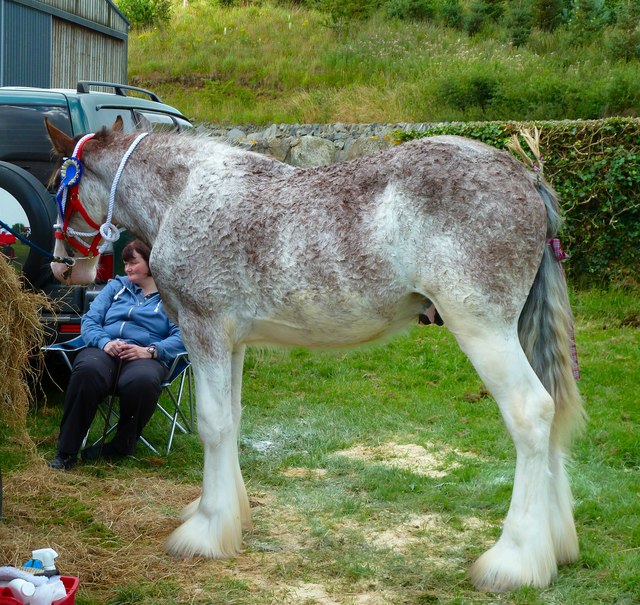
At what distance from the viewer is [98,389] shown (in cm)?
535

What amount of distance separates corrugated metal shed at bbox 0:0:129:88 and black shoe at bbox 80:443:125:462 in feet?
30.8

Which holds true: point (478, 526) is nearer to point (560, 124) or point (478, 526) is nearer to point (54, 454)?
point (54, 454)

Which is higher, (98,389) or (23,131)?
(23,131)

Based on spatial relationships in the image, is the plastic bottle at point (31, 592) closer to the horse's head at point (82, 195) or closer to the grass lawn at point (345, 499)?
the grass lawn at point (345, 499)

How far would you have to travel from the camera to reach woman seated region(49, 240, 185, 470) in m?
5.36

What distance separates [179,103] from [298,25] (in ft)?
20.5

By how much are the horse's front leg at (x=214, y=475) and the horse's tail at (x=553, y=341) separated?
150cm

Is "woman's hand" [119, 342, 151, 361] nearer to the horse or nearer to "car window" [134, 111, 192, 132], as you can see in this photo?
the horse

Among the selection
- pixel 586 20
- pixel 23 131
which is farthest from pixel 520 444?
pixel 586 20

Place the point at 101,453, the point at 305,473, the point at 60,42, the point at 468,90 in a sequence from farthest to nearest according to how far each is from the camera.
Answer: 1. the point at 60,42
2. the point at 468,90
3. the point at 101,453
4. the point at 305,473

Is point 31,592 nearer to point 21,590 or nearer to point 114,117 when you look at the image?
point 21,590

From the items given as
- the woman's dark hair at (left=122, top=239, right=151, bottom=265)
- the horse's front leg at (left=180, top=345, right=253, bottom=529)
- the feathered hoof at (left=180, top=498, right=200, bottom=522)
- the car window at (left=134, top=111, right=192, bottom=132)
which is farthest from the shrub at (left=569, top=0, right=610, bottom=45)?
the feathered hoof at (left=180, top=498, right=200, bottom=522)

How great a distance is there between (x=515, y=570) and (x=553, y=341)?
3.50 feet

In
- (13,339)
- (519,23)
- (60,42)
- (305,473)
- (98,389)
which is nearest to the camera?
(13,339)
